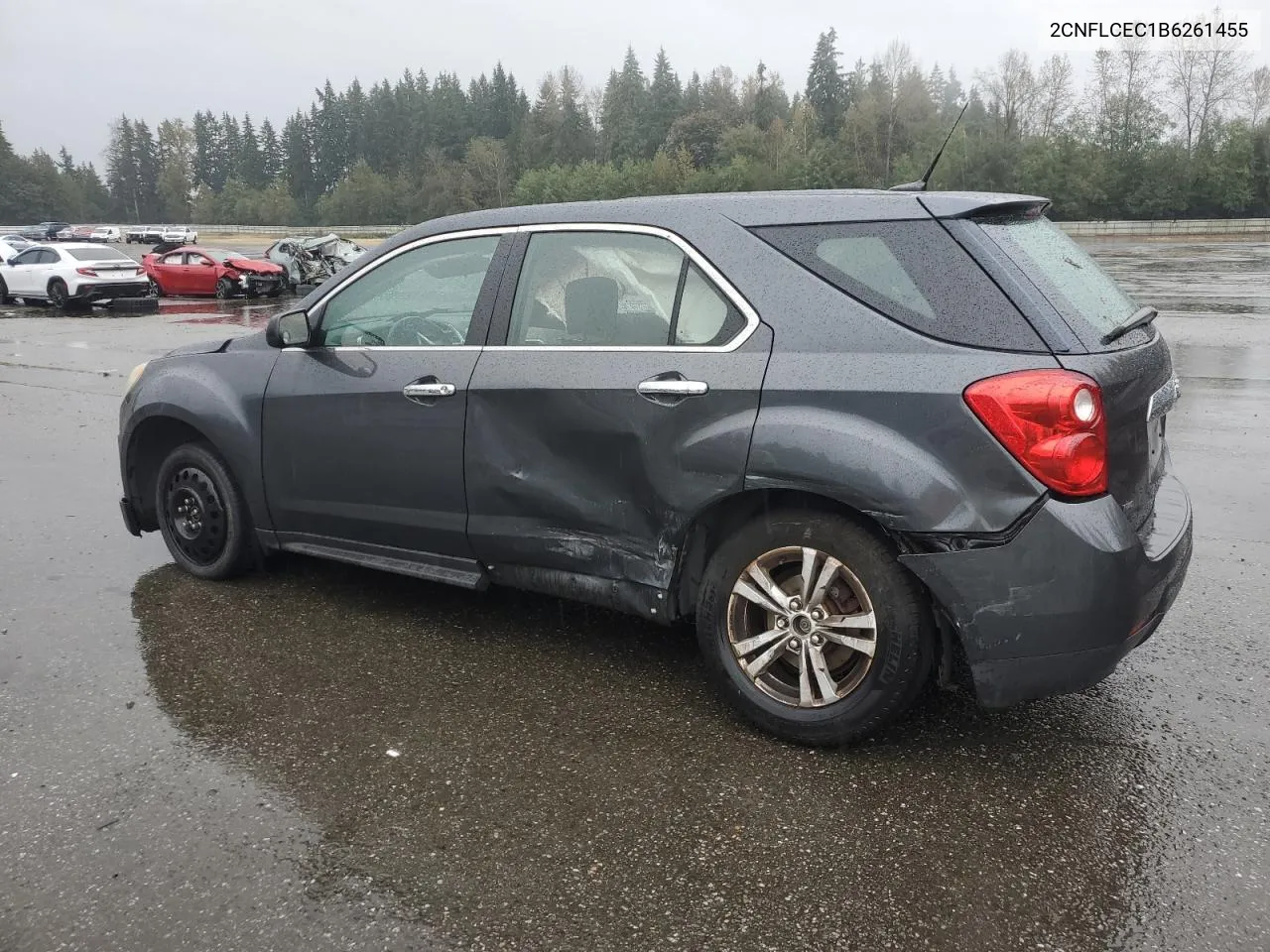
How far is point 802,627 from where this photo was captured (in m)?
3.29

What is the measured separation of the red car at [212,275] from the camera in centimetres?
2688

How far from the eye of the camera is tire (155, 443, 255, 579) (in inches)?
190

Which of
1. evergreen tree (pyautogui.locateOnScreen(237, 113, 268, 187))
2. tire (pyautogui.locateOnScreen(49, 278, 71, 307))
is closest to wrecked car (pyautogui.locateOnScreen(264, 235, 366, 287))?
tire (pyautogui.locateOnScreen(49, 278, 71, 307))

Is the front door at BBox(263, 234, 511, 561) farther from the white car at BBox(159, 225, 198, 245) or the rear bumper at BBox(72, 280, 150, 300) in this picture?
the white car at BBox(159, 225, 198, 245)

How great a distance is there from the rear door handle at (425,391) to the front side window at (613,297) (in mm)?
313

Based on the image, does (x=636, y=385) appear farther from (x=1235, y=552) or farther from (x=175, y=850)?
(x=1235, y=552)

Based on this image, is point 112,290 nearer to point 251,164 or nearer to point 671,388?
point 671,388

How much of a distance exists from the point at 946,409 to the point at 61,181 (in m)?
158

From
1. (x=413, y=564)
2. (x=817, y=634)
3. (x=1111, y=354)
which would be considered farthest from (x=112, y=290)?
(x=1111, y=354)

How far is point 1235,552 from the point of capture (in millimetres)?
5258

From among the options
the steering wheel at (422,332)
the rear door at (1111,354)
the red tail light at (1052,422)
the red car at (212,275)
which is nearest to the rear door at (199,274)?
the red car at (212,275)

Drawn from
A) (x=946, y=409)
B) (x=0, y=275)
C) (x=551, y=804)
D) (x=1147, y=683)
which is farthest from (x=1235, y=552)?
(x=0, y=275)

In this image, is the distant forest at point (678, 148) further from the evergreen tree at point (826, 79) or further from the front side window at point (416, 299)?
the front side window at point (416, 299)

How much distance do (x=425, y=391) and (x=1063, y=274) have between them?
7.66 ft
